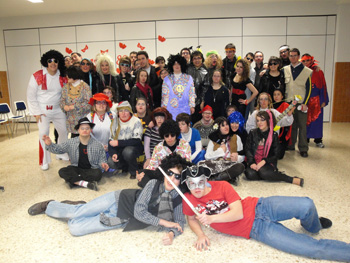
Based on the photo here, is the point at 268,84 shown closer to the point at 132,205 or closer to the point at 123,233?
the point at 132,205

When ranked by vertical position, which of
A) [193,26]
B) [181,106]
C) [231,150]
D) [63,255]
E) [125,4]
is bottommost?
[63,255]

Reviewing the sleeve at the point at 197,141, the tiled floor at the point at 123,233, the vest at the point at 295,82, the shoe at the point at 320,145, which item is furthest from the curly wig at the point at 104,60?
the shoe at the point at 320,145

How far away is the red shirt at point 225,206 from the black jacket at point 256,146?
1371 millimetres

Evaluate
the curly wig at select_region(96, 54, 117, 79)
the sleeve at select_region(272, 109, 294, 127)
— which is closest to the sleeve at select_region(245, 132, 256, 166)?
the sleeve at select_region(272, 109, 294, 127)

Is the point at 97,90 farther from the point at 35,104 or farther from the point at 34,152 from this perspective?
the point at 34,152

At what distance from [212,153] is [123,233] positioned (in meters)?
1.57

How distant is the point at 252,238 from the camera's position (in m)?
2.16

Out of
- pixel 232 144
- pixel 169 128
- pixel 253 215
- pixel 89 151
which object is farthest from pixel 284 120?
pixel 89 151

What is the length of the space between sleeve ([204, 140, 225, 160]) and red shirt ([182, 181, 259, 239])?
129cm

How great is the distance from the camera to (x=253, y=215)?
2.03 metres

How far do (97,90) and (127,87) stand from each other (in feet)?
1.55

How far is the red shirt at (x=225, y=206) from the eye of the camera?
2.03 meters

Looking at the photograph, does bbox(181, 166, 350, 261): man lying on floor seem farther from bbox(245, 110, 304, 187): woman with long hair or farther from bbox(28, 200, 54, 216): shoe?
bbox(28, 200, 54, 216): shoe

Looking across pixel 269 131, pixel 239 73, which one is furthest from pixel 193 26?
pixel 269 131
